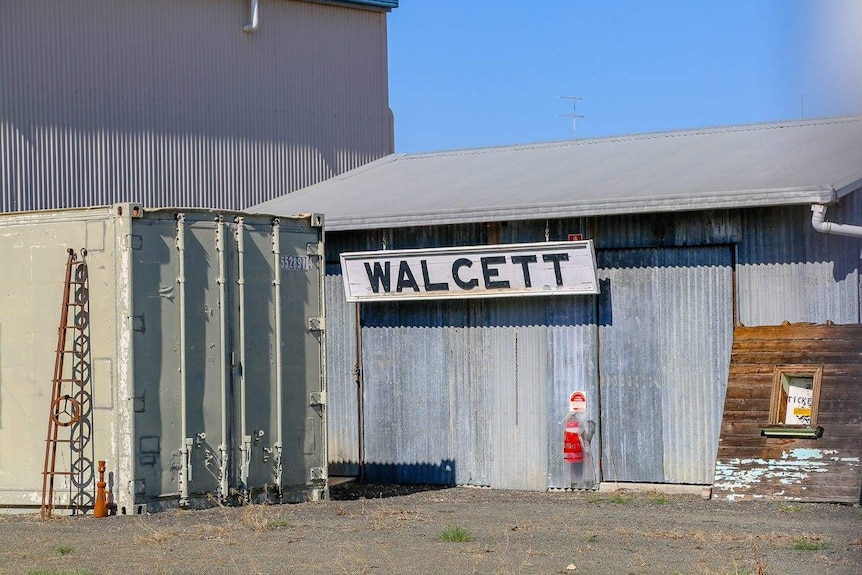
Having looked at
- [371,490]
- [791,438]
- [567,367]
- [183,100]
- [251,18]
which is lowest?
[371,490]

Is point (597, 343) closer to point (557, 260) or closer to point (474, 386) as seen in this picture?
point (557, 260)

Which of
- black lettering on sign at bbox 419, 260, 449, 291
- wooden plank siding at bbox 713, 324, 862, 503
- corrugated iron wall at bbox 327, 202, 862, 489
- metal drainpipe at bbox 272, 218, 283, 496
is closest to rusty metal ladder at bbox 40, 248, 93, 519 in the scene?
metal drainpipe at bbox 272, 218, 283, 496

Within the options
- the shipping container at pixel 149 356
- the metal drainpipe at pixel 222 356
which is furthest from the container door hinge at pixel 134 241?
the metal drainpipe at pixel 222 356

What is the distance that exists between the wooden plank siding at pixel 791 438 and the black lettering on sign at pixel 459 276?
3.48 metres

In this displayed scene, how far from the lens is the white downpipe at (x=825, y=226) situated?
1432 cm

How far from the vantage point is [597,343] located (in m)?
16.8

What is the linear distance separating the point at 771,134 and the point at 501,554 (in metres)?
10.4

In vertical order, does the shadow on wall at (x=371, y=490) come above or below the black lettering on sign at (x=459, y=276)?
below

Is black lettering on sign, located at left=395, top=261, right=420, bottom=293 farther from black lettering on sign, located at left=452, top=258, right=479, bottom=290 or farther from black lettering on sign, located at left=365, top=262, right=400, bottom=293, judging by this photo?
black lettering on sign, located at left=452, top=258, right=479, bottom=290

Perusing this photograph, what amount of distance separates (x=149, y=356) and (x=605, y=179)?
22.3 feet

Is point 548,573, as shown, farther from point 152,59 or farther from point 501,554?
point 152,59

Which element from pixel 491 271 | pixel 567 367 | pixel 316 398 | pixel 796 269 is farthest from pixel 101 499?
pixel 796 269

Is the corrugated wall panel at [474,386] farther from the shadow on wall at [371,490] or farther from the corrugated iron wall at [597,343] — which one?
the shadow on wall at [371,490]

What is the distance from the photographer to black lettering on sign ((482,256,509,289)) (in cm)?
1697
